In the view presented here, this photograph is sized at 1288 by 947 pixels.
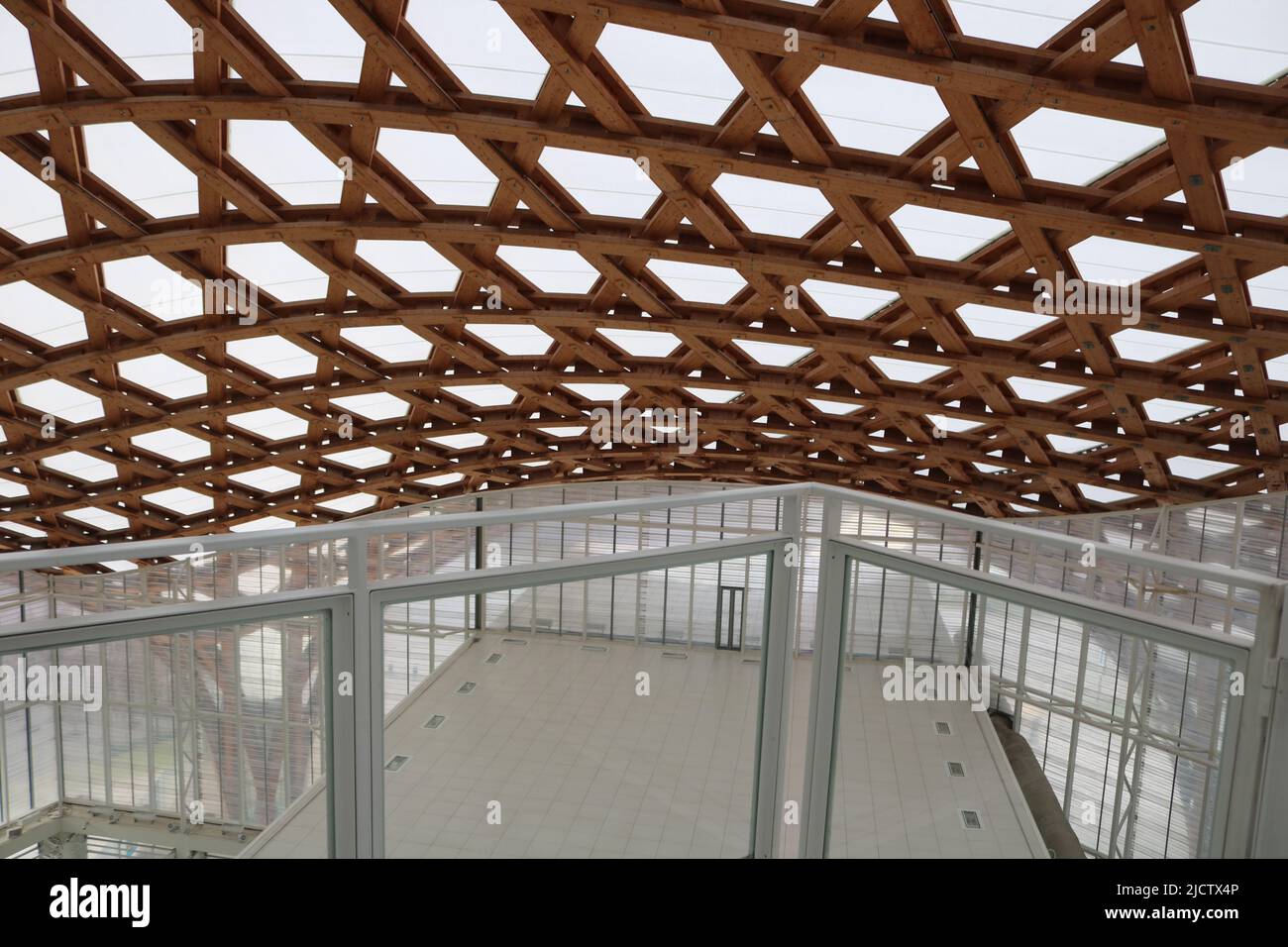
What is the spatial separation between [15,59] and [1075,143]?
13938 millimetres

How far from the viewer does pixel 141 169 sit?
14.4 metres

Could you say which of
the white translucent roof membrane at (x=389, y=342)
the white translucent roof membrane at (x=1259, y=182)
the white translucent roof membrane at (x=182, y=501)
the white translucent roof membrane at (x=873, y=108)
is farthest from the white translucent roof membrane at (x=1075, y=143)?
the white translucent roof membrane at (x=182, y=501)

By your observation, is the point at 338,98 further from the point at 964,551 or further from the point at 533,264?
the point at 964,551

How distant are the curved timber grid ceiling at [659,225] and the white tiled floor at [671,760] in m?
7.05

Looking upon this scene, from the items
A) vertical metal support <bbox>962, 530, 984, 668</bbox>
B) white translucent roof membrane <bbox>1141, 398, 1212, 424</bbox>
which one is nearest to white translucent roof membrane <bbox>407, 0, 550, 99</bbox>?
vertical metal support <bbox>962, 530, 984, 668</bbox>

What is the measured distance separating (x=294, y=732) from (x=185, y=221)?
43.6 ft

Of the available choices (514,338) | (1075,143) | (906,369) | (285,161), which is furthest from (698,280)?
(285,161)

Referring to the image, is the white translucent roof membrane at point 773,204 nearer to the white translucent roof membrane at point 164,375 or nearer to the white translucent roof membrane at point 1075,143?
the white translucent roof membrane at point 1075,143

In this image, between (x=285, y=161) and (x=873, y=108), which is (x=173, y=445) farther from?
(x=873, y=108)

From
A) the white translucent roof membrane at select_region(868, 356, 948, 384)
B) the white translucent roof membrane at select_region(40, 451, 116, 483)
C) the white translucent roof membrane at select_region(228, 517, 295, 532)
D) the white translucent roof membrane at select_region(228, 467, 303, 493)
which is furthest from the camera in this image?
the white translucent roof membrane at select_region(228, 517, 295, 532)

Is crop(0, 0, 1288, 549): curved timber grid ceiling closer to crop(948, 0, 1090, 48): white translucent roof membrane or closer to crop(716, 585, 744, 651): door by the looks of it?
crop(948, 0, 1090, 48): white translucent roof membrane

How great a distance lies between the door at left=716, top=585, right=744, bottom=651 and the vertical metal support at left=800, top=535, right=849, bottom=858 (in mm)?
531

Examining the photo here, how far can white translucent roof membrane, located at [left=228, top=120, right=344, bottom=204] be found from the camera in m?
13.5
